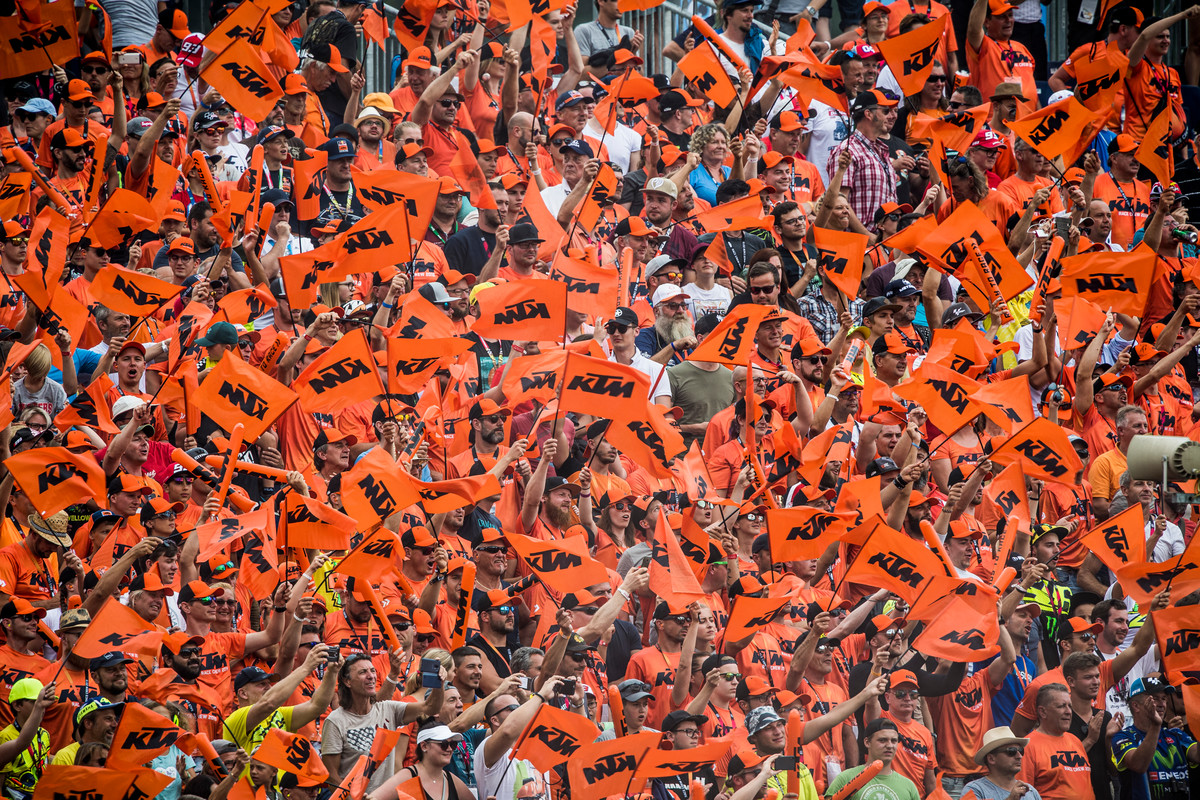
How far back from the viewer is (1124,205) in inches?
540

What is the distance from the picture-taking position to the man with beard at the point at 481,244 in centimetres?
1100

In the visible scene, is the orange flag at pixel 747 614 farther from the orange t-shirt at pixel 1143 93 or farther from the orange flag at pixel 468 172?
the orange t-shirt at pixel 1143 93


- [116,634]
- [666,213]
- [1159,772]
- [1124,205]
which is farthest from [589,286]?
[1124,205]

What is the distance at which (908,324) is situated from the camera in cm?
1154

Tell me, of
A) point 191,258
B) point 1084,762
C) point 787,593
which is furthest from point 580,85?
point 1084,762

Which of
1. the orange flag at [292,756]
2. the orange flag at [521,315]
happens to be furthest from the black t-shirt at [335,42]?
the orange flag at [292,756]

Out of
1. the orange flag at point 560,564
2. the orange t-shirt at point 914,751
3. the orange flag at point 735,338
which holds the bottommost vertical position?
the orange t-shirt at point 914,751

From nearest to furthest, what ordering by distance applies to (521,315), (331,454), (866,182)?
(331,454), (521,315), (866,182)

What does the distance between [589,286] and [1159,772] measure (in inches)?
164

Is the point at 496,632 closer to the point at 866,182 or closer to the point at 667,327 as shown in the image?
the point at 667,327

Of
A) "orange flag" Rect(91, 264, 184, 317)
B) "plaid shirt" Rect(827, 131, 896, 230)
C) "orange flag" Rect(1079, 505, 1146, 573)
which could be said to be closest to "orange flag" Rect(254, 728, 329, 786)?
"orange flag" Rect(91, 264, 184, 317)

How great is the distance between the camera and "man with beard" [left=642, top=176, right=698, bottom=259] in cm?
1169

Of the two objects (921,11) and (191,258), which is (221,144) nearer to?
→ (191,258)

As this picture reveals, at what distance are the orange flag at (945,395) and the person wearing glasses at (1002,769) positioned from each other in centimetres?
182
